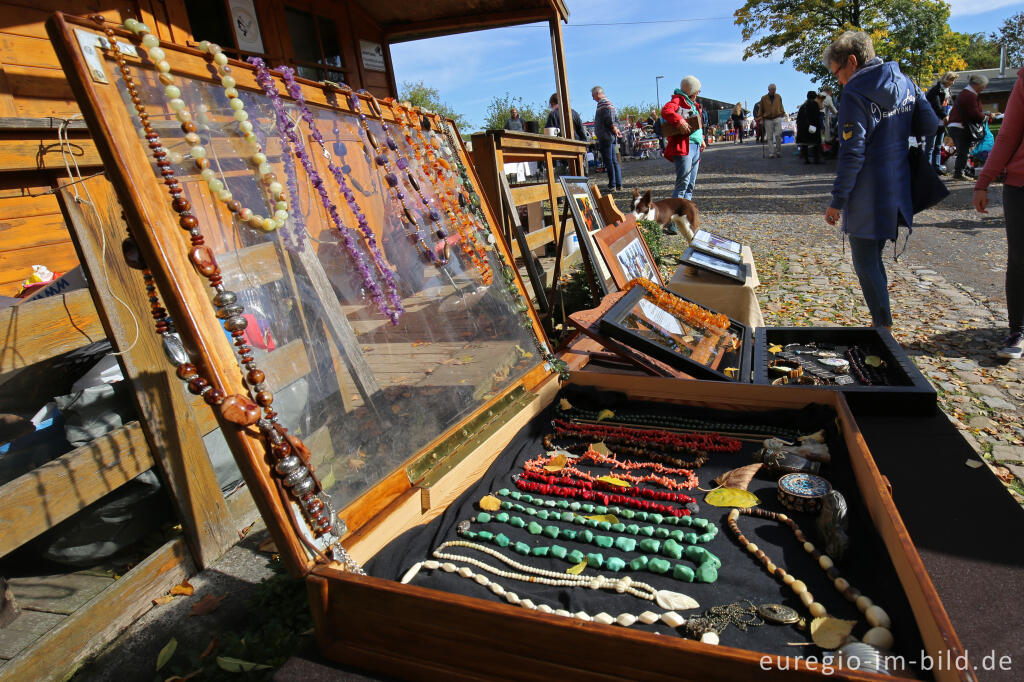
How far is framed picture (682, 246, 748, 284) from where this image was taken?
4.14 metres

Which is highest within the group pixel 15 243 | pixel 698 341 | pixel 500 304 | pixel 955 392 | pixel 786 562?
pixel 15 243

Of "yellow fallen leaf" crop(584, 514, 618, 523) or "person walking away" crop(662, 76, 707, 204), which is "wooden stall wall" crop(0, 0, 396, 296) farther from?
"person walking away" crop(662, 76, 707, 204)

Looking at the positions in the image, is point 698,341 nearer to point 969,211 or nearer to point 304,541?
point 304,541

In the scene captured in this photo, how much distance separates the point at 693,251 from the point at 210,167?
12.1ft

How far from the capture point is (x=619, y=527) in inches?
64.2

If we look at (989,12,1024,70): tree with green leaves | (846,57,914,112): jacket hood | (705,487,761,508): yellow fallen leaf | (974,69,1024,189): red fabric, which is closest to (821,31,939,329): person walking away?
(846,57,914,112): jacket hood

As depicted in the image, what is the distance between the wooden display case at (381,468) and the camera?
103cm

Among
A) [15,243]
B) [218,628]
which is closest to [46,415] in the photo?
[218,628]

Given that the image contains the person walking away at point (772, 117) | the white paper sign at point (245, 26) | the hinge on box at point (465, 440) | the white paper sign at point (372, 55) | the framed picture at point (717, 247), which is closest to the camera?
the hinge on box at point (465, 440)

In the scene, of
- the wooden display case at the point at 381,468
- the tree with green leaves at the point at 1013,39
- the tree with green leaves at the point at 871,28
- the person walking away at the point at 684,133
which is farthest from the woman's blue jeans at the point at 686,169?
the tree with green leaves at the point at 1013,39

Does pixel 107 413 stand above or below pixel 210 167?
below

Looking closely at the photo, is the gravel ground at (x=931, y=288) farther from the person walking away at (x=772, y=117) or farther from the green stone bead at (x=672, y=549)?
the person walking away at (x=772, y=117)

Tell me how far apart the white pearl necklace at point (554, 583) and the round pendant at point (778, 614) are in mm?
142

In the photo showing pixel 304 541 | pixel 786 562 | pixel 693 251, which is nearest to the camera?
pixel 304 541
